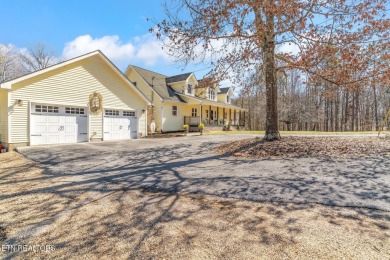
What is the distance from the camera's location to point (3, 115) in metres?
10.5

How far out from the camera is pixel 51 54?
114ft

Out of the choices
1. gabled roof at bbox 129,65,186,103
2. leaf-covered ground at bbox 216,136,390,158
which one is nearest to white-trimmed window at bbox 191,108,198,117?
gabled roof at bbox 129,65,186,103

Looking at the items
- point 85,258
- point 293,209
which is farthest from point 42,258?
point 293,209

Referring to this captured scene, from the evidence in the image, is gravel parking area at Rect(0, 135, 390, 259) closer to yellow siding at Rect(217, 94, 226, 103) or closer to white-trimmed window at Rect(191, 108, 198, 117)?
white-trimmed window at Rect(191, 108, 198, 117)

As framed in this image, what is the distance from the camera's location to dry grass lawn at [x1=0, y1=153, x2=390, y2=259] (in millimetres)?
2453

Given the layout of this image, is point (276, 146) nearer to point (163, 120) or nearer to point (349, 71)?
point (349, 71)

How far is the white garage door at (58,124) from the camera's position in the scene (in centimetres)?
1089

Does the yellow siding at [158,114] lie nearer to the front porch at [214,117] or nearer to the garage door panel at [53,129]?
the front porch at [214,117]

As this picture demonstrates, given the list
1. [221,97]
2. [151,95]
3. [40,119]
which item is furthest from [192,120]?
[40,119]

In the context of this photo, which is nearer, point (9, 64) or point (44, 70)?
point (44, 70)

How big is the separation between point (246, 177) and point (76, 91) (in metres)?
11.6

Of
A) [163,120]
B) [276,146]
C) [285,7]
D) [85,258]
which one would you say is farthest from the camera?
[163,120]

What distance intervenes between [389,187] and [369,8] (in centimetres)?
470

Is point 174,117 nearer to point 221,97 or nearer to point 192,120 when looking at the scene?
point 192,120
